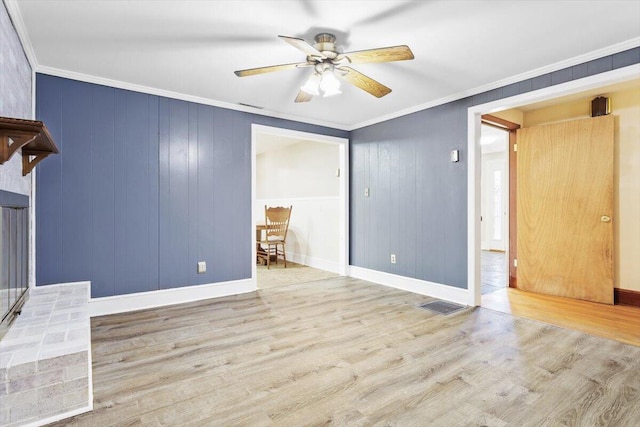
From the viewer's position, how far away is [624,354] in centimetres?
234

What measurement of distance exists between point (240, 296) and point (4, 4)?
3101 millimetres

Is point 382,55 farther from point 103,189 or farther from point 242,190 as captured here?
point 103,189

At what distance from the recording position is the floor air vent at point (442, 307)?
332cm

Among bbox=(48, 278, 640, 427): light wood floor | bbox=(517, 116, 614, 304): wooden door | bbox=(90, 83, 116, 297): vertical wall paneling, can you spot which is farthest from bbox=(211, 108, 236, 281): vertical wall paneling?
bbox=(517, 116, 614, 304): wooden door

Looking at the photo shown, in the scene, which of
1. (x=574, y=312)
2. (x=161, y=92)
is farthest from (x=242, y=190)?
(x=574, y=312)

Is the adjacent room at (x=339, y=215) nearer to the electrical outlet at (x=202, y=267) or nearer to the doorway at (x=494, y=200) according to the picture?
the electrical outlet at (x=202, y=267)

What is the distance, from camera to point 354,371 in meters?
2.12

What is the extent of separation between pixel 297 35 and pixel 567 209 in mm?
3677

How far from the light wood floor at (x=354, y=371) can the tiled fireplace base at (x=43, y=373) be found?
0.47ft

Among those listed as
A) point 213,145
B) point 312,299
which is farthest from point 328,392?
point 213,145

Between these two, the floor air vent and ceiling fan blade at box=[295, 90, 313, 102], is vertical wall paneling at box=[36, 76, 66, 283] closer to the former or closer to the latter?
ceiling fan blade at box=[295, 90, 313, 102]

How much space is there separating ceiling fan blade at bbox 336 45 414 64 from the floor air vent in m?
2.41

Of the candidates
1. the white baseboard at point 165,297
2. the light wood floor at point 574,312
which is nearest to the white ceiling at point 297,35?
the white baseboard at point 165,297

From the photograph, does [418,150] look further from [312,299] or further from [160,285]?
[160,285]
